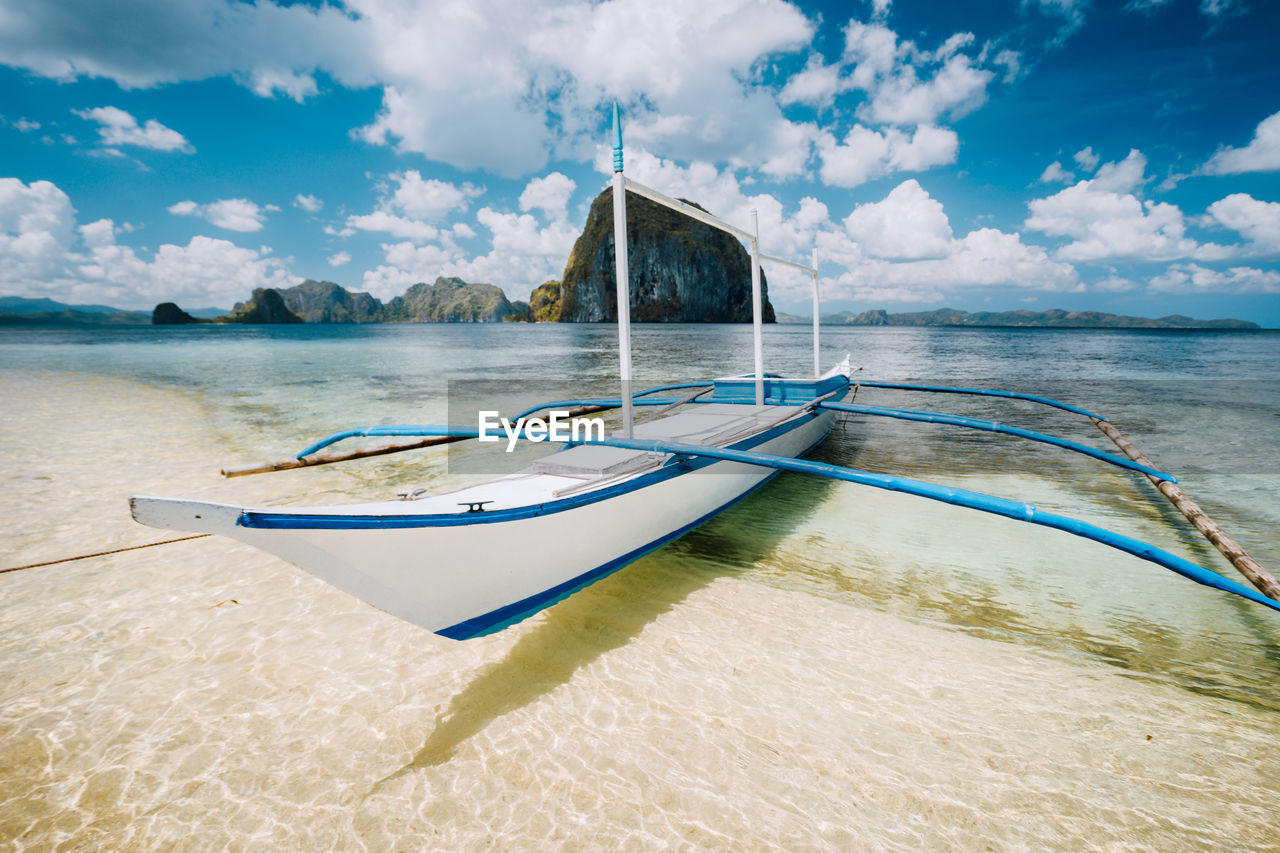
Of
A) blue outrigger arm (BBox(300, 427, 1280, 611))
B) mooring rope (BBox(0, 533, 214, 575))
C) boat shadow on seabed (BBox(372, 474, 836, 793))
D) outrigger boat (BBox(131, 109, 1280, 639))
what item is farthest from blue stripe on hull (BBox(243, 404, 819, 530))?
mooring rope (BBox(0, 533, 214, 575))

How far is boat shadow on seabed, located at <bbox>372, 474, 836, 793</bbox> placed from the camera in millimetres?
3375

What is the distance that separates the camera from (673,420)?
301 inches

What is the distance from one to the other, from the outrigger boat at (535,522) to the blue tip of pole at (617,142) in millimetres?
12

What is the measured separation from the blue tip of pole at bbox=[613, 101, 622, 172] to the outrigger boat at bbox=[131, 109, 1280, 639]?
0.01m

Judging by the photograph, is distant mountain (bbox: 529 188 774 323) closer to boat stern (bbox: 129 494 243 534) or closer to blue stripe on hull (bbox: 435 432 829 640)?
blue stripe on hull (bbox: 435 432 829 640)

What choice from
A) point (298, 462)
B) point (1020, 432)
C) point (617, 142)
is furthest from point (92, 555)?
point (1020, 432)

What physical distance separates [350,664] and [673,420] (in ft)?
16.1

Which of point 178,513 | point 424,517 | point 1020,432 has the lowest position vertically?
point 1020,432

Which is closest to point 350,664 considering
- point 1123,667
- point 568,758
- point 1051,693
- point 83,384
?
point 568,758

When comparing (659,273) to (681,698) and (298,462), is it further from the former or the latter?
(681,698)

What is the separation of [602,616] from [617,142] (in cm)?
416

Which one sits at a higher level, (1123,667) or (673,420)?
(673,420)

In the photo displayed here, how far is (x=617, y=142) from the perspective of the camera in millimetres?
4832

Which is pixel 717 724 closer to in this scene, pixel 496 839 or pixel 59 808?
pixel 496 839
